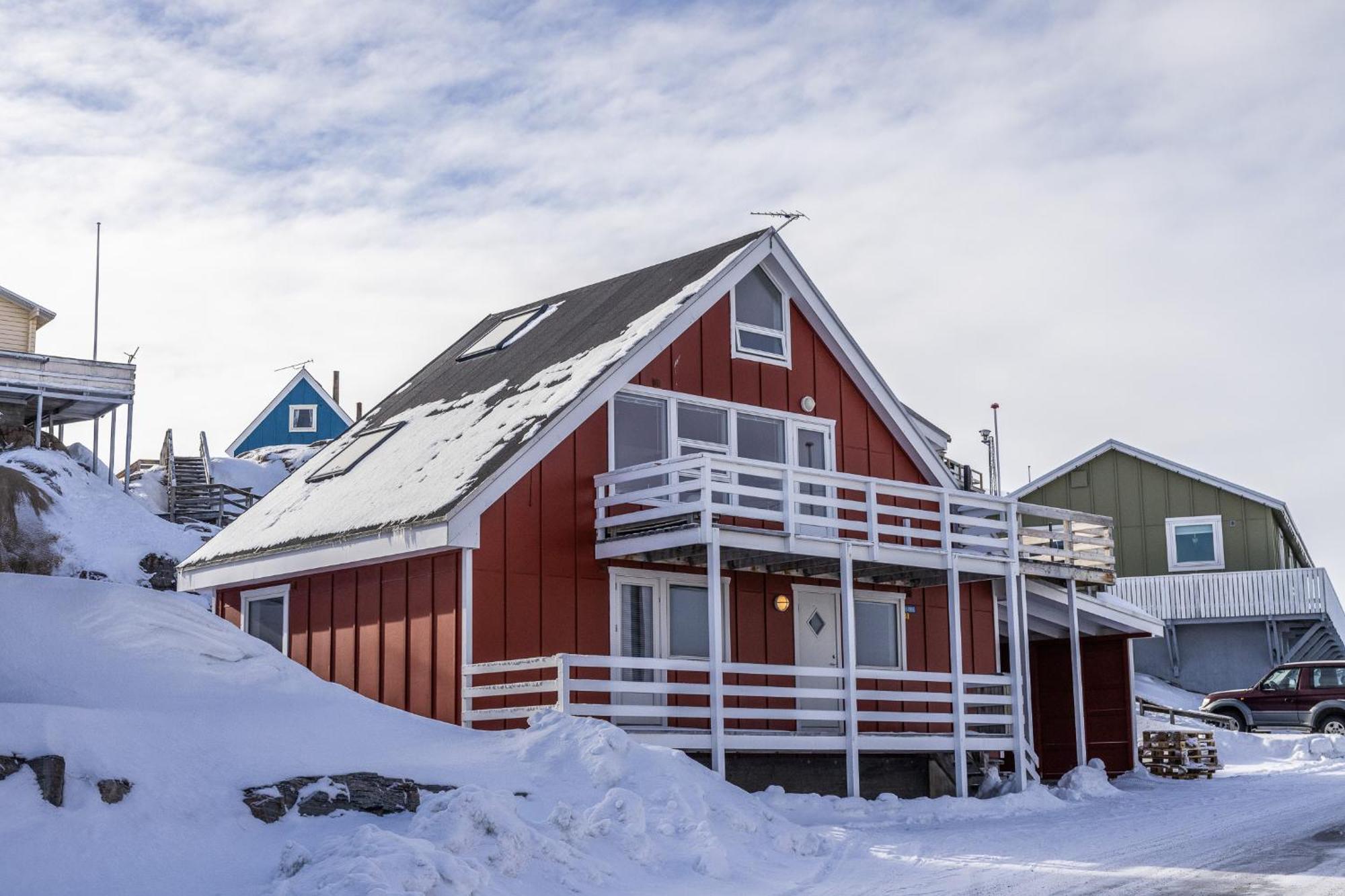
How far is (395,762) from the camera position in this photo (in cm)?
1338

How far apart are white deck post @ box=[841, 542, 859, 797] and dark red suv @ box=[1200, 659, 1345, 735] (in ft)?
49.9

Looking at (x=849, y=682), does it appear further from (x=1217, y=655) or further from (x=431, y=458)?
(x=1217, y=655)

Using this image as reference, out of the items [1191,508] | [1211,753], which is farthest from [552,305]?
[1191,508]

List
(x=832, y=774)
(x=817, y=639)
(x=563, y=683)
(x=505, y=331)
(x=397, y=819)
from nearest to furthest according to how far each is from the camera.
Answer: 1. (x=397, y=819)
2. (x=563, y=683)
3. (x=832, y=774)
4. (x=817, y=639)
5. (x=505, y=331)

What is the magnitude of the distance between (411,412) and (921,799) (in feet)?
33.2

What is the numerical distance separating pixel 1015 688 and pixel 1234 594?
877 inches

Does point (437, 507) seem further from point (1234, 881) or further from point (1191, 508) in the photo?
point (1191, 508)

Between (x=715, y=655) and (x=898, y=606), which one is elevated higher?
(x=898, y=606)

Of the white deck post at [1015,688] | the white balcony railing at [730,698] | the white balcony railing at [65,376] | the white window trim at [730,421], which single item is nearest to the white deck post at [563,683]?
the white balcony railing at [730,698]

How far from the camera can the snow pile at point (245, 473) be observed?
50.4 metres

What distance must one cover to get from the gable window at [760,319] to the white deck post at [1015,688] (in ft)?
14.8

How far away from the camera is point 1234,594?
41.7 metres

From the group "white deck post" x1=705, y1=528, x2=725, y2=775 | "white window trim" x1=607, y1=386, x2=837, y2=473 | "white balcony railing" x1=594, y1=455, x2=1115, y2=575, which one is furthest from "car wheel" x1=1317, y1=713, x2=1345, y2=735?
"white deck post" x1=705, y1=528, x2=725, y2=775

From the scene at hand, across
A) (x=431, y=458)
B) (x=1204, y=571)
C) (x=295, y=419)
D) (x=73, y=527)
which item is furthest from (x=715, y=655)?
(x=295, y=419)
